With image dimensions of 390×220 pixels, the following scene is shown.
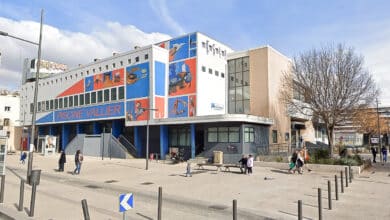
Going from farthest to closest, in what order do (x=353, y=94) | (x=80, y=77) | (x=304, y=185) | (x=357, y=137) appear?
(x=357, y=137) < (x=80, y=77) < (x=353, y=94) < (x=304, y=185)

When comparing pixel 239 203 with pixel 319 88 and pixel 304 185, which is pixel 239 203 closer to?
pixel 304 185

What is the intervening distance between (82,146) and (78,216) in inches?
1397

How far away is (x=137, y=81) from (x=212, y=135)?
12.4 m

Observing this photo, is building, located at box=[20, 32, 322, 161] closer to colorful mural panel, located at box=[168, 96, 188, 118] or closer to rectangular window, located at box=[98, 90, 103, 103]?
colorful mural panel, located at box=[168, 96, 188, 118]

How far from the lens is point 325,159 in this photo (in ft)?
80.4

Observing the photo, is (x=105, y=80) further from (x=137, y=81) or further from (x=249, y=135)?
(x=249, y=135)

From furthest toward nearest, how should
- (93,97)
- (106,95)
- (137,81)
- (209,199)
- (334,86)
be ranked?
(93,97) < (106,95) < (137,81) < (334,86) < (209,199)

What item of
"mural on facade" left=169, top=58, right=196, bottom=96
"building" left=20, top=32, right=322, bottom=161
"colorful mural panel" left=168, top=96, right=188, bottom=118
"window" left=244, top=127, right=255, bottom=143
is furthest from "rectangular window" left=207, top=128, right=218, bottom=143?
"mural on facade" left=169, top=58, right=196, bottom=96

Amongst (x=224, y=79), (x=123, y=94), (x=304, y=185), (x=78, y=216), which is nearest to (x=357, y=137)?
(x=224, y=79)

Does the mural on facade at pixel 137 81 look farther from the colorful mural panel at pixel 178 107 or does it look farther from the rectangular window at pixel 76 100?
the rectangular window at pixel 76 100

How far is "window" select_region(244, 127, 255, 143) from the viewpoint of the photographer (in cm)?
3193

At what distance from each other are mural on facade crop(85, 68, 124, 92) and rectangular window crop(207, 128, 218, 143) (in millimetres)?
14684

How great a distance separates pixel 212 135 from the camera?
3388cm

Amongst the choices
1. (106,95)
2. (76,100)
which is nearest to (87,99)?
(76,100)
